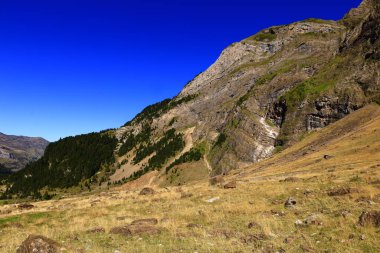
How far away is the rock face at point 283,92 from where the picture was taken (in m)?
79.4

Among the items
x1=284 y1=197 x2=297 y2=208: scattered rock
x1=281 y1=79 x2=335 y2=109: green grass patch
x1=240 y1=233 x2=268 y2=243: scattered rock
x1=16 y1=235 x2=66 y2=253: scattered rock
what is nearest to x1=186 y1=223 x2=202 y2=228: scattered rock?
x1=240 y1=233 x2=268 y2=243: scattered rock

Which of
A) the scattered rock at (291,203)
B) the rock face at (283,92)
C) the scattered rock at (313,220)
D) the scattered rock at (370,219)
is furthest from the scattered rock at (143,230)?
the rock face at (283,92)

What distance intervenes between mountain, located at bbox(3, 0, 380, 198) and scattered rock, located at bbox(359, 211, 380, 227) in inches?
2625

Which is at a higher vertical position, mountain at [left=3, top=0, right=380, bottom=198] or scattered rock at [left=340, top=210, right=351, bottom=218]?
mountain at [left=3, top=0, right=380, bottom=198]

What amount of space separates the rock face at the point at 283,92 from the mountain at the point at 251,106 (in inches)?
10.7

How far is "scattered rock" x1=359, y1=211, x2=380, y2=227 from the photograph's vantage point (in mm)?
13156

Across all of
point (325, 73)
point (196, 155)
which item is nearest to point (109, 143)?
point (196, 155)

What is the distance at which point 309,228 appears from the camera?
571 inches

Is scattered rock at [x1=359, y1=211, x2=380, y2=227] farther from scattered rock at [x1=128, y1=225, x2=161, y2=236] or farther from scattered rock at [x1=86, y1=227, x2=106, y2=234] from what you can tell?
scattered rock at [x1=86, y1=227, x2=106, y2=234]

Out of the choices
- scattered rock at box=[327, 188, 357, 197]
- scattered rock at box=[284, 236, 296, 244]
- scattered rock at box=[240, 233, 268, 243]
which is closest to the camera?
scattered rock at box=[284, 236, 296, 244]

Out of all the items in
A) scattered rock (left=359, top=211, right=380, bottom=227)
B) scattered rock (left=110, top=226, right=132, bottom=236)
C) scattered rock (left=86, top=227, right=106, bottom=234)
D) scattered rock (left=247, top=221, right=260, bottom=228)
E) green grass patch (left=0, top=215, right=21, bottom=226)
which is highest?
scattered rock (left=359, top=211, right=380, bottom=227)

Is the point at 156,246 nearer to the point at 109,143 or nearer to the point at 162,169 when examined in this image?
the point at 162,169

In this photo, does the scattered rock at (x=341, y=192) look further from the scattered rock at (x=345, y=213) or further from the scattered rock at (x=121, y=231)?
the scattered rock at (x=121, y=231)

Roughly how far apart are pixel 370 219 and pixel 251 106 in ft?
274
